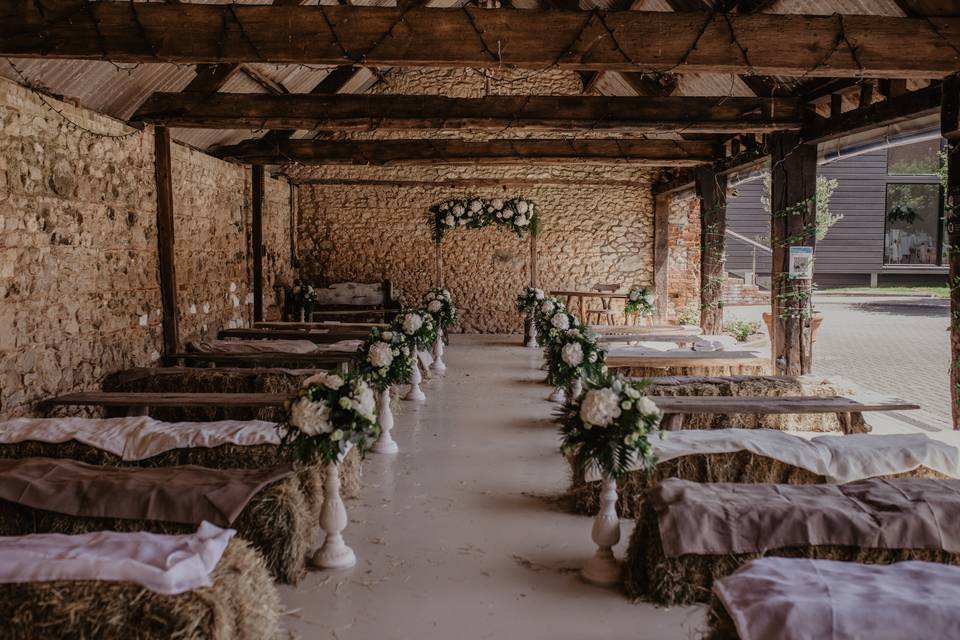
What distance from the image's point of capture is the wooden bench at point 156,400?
209 inches

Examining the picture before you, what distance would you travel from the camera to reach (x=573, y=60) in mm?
4969

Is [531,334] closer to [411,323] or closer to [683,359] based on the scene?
[683,359]

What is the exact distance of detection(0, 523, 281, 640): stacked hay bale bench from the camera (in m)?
2.35

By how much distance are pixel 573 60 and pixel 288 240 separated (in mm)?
9799

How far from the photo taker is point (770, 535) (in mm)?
3211

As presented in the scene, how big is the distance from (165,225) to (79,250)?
1.53 metres

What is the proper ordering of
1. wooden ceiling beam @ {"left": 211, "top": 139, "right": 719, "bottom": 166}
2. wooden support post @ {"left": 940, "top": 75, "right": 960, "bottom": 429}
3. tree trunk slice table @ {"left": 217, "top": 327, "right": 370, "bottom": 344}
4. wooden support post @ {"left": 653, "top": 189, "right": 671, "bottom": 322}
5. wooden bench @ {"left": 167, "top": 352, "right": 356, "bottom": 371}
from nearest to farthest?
wooden support post @ {"left": 940, "top": 75, "right": 960, "bottom": 429}
wooden bench @ {"left": 167, "top": 352, "right": 356, "bottom": 371}
tree trunk slice table @ {"left": 217, "top": 327, "right": 370, "bottom": 344}
wooden ceiling beam @ {"left": 211, "top": 139, "right": 719, "bottom": 166}
wooden support post @ {"left": 653, "top": 189, "right": 671, "bottom": 322}

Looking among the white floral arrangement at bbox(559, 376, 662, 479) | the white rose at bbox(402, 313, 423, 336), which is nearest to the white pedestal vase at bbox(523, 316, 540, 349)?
the white rose at bbox(402, 313, 423, 336)

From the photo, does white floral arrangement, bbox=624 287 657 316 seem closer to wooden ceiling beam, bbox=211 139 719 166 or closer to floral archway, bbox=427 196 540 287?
wooden ceiling beam, bbox=211 139 719 166

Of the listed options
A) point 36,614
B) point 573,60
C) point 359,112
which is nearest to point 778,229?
point 573,60

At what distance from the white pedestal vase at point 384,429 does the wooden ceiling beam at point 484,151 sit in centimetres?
528

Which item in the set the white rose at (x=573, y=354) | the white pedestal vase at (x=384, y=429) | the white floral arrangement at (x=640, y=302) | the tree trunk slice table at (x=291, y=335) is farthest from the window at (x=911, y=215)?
the white pedestal vase at (x=384, y=429)

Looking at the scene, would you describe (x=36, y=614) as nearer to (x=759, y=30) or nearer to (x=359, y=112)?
(x=759, y=30)

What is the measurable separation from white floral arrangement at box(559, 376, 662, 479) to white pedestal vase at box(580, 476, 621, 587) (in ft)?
0.43
